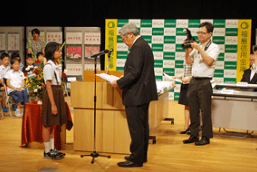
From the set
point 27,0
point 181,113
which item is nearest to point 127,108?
point 181,113

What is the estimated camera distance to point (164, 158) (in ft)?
10.8

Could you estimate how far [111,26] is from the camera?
8062mm

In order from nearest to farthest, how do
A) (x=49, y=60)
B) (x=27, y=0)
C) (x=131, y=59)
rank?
(x=131, y=59)
(x=49, y=60)
(x=27, y=0)

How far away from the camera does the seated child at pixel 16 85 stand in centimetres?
564

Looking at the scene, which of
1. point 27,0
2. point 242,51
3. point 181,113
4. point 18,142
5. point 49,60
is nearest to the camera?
point 49,60

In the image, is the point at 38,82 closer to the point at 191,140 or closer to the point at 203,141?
the point at 191,140

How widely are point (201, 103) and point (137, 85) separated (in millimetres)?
1395

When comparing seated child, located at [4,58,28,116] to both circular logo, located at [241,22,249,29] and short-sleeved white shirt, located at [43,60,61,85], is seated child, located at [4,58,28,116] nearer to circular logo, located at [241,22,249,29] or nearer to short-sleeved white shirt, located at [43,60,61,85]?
short-sleeved white shirt, located at [43,60,61,85]

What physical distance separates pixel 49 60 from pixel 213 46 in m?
2.09

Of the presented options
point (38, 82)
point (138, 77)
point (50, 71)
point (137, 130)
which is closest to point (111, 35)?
point (38, 82)

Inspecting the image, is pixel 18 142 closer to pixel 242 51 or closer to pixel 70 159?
pixel 70 159

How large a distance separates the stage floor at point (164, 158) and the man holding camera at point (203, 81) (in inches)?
9.4

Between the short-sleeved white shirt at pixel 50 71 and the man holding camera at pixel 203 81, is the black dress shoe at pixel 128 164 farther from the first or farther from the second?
the man holding camera at pixel 203 81

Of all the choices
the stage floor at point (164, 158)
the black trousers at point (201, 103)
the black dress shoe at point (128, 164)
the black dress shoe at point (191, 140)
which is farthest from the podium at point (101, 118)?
the black trousers at point (201, 103)
